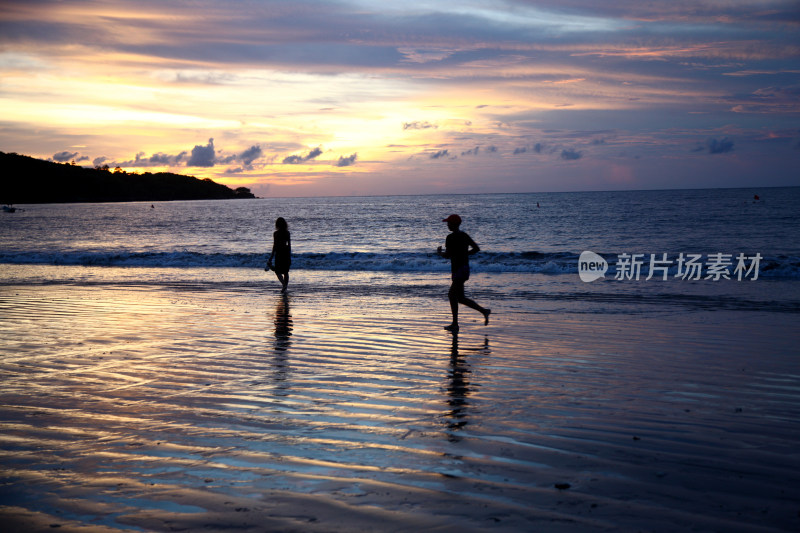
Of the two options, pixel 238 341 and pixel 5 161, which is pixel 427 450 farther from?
pixel 5 161

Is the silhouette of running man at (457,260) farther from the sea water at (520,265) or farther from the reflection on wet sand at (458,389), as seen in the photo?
the sea water at (520,265)

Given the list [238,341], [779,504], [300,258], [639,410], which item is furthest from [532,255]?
[779,504]

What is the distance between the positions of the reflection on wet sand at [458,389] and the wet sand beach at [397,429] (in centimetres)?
3

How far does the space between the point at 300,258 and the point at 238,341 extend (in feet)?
61.3

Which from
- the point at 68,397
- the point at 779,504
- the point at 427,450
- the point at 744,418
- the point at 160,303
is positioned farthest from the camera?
the point at 160,303

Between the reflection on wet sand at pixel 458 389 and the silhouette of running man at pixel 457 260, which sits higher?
the silhouette of running man at pixel 457 260

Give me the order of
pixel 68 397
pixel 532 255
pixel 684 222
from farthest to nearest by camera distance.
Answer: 1. pixel 684 222
2. pixel 532 255
3. pixel 68 397

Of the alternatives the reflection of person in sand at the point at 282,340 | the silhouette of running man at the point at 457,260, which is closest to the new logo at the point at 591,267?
the silhouette of running man at the point at 457,260

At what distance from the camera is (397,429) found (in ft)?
15.9

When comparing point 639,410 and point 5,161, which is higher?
point 5,161

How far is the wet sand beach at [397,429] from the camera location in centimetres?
341

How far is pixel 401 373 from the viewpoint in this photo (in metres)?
6.91

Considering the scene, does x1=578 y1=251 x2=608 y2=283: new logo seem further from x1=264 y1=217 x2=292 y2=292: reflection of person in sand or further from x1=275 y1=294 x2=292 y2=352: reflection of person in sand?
x1=275 y1=294 x2=292 y2=352: reflection of person in sand

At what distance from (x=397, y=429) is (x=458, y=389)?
1500 millimetres
